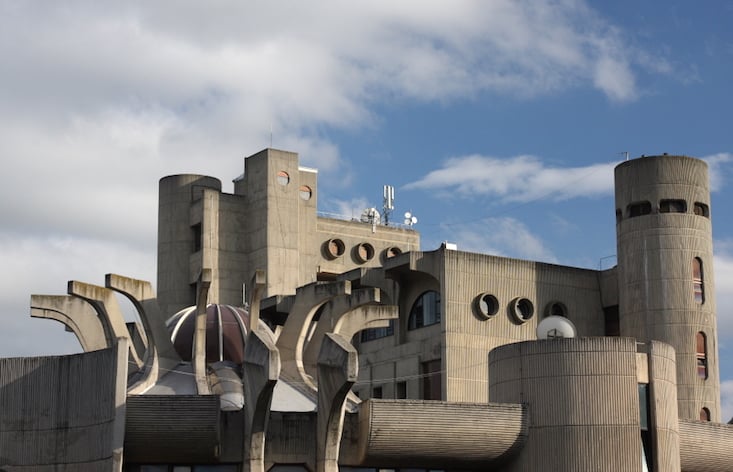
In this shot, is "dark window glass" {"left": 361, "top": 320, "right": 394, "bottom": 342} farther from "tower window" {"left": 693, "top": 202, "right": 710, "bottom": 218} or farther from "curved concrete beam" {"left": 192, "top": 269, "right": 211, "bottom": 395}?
"curved concrete beam" {"left": 192, "top": 269, "right": 211, "bottom": 395}

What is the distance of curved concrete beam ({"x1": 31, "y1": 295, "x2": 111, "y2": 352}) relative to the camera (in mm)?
42344

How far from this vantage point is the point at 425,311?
6700 centimetres

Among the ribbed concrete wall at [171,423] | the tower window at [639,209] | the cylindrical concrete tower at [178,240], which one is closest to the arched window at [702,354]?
the tower window at [639,209]

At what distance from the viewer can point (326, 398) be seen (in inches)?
1543

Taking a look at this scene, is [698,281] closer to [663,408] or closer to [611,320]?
[611,320]

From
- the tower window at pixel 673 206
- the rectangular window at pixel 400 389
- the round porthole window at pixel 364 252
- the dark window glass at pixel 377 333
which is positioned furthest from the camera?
the round porthole window at pixel 364 252

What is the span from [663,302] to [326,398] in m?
32.5

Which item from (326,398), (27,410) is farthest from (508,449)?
(27,410)

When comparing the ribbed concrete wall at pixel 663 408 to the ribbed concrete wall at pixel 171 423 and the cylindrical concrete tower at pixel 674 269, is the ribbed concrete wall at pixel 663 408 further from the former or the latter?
the cylindrical concrete tower at pixel 674 269

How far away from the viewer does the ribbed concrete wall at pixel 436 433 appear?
4047 centimetres

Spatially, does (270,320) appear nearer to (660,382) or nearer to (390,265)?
(390,265)

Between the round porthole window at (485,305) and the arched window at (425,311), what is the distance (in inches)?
77.6

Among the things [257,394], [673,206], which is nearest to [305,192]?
[673,206]

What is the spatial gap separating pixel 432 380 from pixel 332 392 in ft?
89.9
